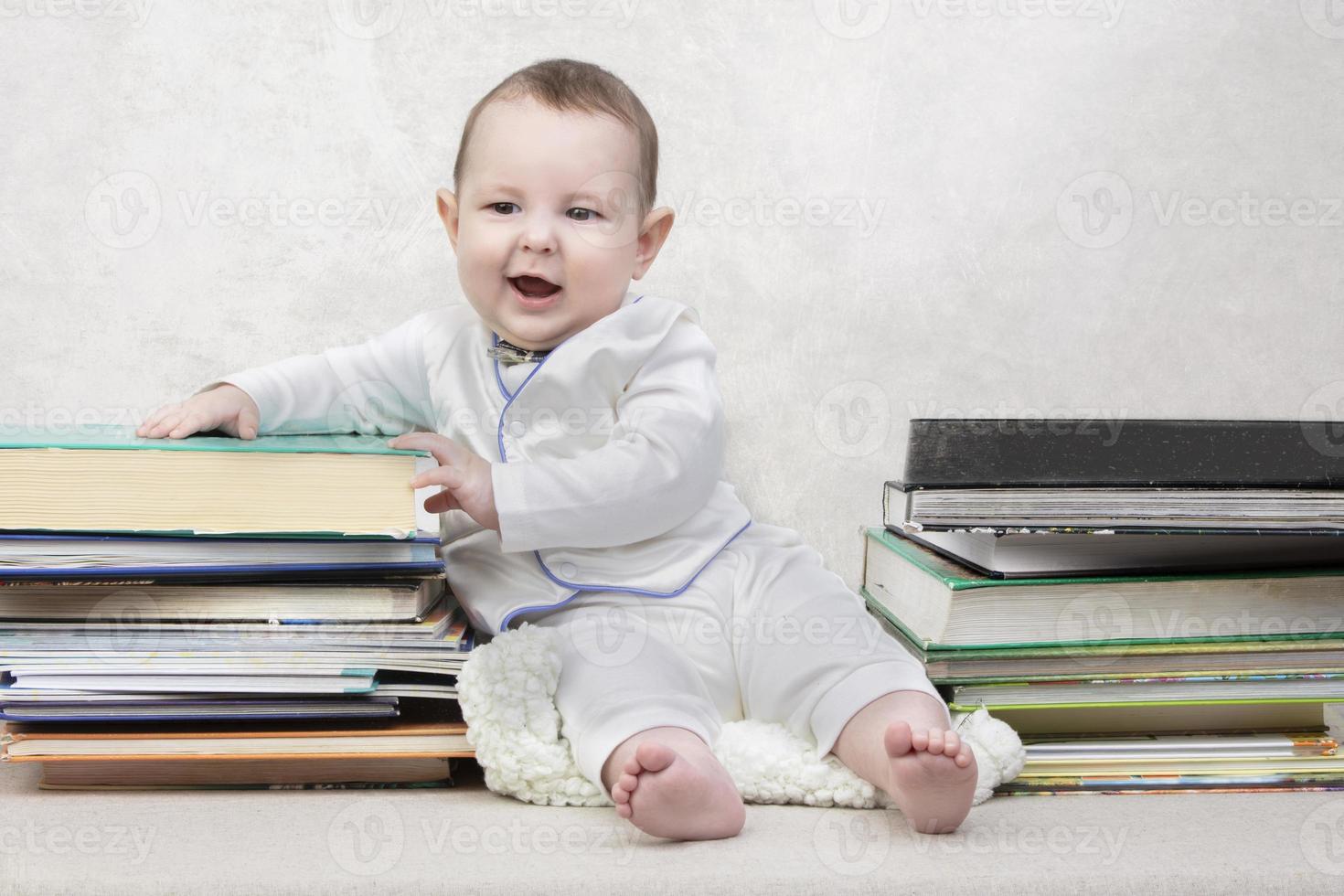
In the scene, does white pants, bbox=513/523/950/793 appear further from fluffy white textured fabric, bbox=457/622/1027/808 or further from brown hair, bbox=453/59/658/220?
brown hair, bbox=453/59/658/220

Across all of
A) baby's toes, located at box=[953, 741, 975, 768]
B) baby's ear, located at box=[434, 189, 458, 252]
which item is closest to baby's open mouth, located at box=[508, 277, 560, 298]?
baby's ear, located at box=[434, 189, 458, 252]

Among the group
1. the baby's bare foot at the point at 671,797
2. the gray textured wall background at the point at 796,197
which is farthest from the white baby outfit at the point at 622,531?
the gray textured wall background at the point at 796,197

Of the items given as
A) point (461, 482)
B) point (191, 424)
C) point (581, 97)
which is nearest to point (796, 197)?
point (581, 97)

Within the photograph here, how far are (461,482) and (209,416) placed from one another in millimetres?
253

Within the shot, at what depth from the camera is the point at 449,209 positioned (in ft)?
4.34

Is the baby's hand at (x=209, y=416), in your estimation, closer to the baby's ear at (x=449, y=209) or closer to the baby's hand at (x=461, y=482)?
the baby's hand at (x=461, y=482)

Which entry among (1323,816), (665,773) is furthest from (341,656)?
(1323,816)

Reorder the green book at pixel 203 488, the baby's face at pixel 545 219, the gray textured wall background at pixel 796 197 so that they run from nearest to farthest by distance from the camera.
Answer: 1. the green book at pixel 203 488
2. the baby's face at pixel 545 219
3. the gray textured wall background at pixel 796 197

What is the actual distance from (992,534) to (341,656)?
1.89 ft

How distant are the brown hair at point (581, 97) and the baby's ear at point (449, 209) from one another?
3 cm

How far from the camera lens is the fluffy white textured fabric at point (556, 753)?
0.98m

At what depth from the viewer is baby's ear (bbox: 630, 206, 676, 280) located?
1.29 meters

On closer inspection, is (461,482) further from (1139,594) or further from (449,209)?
(1139,594)

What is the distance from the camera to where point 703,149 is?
1.60 meters
